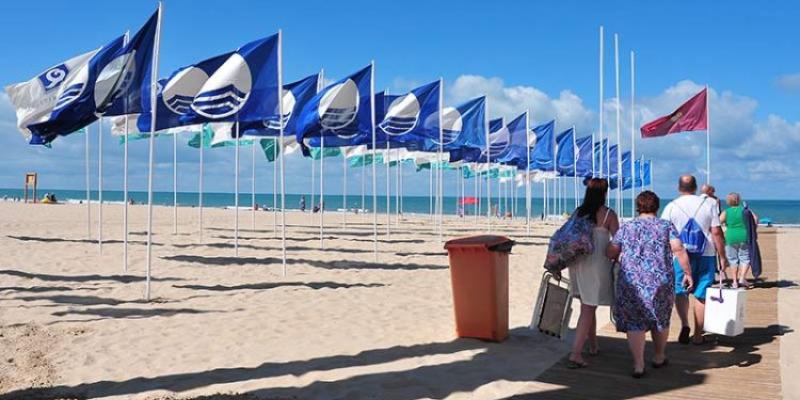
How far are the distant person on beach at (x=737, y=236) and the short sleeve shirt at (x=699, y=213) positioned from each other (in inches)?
182

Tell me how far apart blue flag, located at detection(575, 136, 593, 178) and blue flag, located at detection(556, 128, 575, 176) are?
3.05 m

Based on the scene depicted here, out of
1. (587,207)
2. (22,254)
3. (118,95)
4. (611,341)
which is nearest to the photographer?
(587,207)

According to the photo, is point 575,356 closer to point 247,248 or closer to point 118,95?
point 118,95

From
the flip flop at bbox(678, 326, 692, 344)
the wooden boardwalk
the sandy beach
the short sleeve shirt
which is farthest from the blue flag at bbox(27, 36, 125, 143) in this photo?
the flip flop at bbox(678, 326, 692, 344)

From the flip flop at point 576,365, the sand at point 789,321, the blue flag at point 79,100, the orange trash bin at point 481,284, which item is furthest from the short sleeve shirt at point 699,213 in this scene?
the blue flag at point 79,100

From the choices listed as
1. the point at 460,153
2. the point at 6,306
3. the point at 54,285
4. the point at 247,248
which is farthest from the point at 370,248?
the point at 6,306

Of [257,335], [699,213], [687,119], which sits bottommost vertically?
[257,335]

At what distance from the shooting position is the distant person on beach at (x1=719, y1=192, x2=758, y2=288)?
11.1m

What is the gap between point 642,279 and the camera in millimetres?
5559

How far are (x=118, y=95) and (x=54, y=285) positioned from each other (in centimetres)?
332

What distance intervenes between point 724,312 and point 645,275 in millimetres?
1412

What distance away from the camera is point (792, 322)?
7.98 meters

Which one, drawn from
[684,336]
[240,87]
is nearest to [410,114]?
[240,87]

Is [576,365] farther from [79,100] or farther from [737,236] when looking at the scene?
[79,100]
